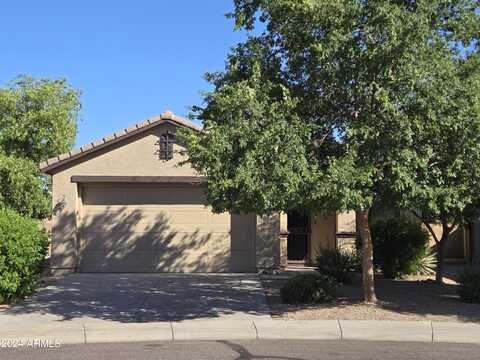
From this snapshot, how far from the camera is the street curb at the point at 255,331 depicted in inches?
374

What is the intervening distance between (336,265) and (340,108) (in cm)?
541

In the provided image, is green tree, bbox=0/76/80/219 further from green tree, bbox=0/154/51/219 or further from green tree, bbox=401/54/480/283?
green tree, bbox=401/54/480/283

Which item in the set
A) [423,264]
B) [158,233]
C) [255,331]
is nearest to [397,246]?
[423,264]

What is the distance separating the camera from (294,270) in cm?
1742

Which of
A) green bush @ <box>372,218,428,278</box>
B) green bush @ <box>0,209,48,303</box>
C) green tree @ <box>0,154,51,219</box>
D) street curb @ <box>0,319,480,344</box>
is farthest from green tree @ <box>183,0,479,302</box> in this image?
green tree @ <box>0,154,51,219</box>

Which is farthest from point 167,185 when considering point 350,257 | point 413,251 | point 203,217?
point 413,251

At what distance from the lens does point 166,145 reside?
55.3ft

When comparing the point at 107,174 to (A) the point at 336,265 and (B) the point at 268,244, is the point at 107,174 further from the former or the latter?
(A) the point at 336,265

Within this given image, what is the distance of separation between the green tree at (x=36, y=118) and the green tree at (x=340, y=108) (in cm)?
902

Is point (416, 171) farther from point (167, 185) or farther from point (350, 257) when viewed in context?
point (167, 185)

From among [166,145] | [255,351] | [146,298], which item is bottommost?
[255,351]

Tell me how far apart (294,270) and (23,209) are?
7827 millimetres

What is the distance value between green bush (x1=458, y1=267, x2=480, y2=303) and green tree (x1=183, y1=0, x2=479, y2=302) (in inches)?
127

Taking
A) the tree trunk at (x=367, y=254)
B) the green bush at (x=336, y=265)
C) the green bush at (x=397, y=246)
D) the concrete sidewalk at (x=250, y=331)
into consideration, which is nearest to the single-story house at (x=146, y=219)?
the green bush at (x=397, y=246)
